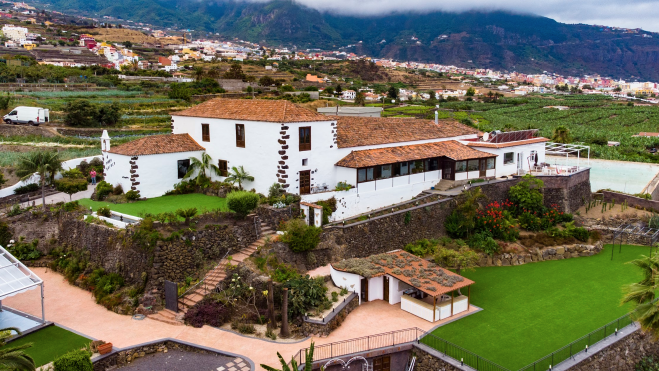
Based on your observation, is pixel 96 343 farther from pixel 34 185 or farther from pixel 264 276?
pixel 34 185

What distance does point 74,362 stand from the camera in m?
15.2

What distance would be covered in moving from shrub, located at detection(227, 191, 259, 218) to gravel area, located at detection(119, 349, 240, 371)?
6.58 meters

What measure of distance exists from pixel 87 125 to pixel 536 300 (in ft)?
128

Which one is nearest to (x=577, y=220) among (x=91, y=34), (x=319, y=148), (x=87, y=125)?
(x=319, y=148)

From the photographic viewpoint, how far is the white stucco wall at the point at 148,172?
2552 cm

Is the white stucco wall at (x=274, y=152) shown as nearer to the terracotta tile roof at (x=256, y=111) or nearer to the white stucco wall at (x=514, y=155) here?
the terracotta tile roof at (x=256, y=111)

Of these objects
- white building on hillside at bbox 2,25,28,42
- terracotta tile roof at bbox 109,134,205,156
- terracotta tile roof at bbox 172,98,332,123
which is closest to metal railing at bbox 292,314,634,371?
terracotta tile roof at bbox 172,98,332,123

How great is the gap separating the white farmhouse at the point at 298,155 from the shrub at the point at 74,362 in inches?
449

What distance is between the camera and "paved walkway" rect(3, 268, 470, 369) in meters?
17.8

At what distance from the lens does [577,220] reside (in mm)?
32406

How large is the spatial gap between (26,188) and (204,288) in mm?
15174

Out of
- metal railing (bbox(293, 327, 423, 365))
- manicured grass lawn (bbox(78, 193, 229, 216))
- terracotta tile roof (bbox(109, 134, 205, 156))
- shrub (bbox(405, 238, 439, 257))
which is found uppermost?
terracotta tile roof (bbox(109, 134, 205, 156))

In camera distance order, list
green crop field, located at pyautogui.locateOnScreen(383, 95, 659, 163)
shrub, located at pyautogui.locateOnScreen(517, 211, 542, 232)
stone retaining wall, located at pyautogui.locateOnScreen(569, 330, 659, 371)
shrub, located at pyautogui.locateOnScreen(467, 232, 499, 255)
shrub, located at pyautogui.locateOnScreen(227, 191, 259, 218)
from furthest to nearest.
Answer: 1. green crop field, located at pyautogui.locateOnScreen(383, 95, 659, 163)
2. shrub, located at pyautogui.locateOnScreen(517, 211, 542, 232)
3. shrub, located at pyautogui.locateOnScreen(467, 232, 499, 255)
4. shrub, located at pyautogui.locateOnScreen(227, 191, 259, 218)
5. stone retaining wall, located at pyautogui.locateOnScreen(569, 330, 659, 371)

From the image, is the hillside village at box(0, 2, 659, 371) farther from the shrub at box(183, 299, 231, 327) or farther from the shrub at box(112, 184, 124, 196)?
the shrub at box(112, 184, 124, 196)
